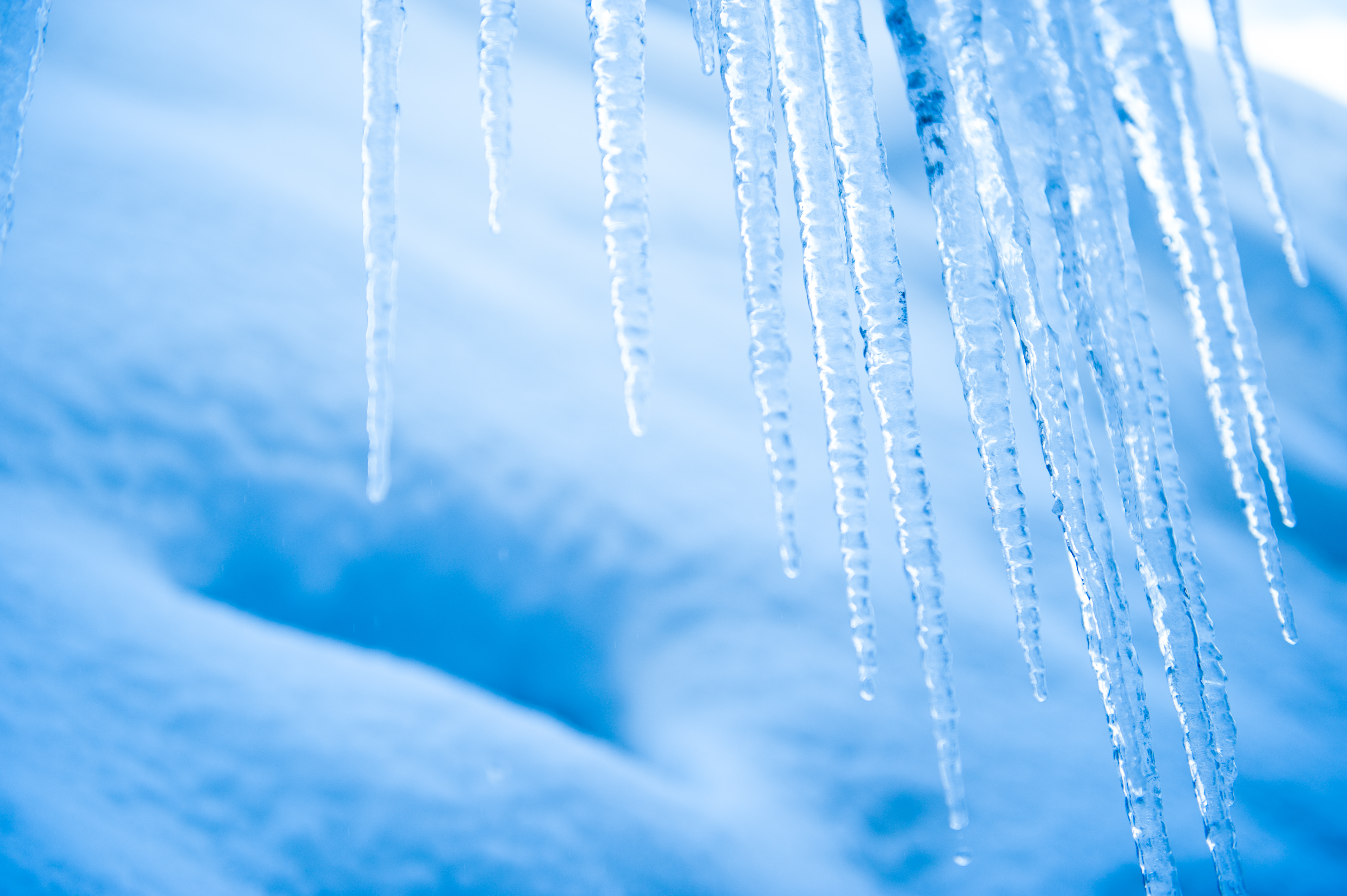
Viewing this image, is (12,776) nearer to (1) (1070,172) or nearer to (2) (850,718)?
(2) (850,718)

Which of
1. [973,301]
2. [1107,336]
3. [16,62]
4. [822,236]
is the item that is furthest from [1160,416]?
[16,62]

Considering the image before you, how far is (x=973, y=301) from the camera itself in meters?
0.51

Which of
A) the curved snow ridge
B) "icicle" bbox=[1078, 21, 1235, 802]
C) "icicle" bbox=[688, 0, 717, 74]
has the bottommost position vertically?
the curved snow ridge

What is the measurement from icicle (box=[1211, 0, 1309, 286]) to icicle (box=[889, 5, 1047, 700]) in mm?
261

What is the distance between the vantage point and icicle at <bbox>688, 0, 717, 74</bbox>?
0.54m

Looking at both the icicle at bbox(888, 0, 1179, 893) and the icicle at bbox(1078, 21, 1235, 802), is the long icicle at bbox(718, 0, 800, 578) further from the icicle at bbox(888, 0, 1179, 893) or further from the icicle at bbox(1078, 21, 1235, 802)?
the icicle at bbox(1078, 21, 1235, 802)

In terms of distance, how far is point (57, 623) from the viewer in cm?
72

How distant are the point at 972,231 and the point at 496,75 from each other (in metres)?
0.36

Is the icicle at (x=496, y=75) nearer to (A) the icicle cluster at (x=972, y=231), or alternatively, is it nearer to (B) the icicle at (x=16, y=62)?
(A) the icicle cluster at (x=972, y=231)

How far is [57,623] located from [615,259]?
0.68 m

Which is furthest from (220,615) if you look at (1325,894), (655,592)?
(1325,894)

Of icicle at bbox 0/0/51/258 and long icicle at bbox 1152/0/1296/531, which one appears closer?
long icicle at bbox 1152/0/1296/531

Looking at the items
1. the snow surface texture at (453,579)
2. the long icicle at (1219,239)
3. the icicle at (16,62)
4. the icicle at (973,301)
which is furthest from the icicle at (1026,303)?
the icicle at (16,62)

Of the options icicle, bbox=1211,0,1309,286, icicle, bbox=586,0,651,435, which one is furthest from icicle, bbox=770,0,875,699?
icicle, bbox=1211,0,1309,286
